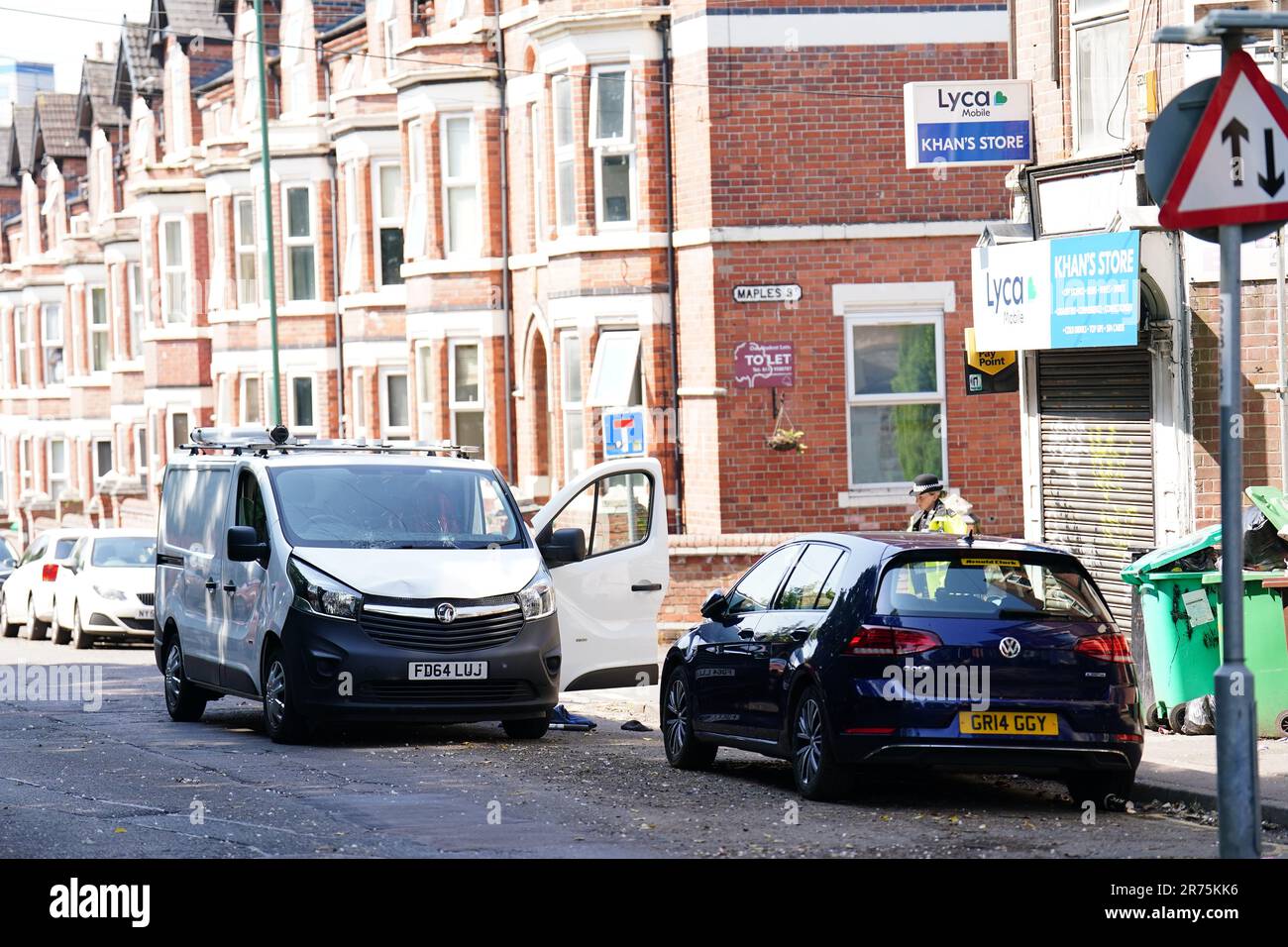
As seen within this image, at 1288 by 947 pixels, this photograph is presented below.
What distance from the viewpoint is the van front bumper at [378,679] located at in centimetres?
1408

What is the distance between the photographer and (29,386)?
62438 millimetres

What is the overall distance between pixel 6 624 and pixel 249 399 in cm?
1094

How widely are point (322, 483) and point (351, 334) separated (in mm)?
22463

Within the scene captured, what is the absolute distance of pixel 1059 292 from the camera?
1777 centimetres

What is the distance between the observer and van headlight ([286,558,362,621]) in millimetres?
14148

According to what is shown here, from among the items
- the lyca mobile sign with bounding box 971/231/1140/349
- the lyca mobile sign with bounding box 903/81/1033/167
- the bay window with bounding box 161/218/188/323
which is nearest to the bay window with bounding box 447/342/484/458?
the lyca mobile sign with bounding box 971/231/1140/349

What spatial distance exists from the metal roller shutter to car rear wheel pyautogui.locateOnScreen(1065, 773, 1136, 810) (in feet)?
18.0

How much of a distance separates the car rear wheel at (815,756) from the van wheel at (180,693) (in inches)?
255

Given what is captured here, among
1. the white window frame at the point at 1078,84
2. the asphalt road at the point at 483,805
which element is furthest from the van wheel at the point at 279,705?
the white window frame at the point at 1078,84

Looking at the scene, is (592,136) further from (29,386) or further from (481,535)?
(29,386)

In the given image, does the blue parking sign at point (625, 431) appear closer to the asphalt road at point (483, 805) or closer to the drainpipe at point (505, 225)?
the drainpipe at point (505, 225)

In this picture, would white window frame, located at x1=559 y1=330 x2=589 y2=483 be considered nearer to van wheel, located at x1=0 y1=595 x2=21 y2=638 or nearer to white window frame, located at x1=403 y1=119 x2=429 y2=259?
white window frame, located at x1=403 y1=119 x2=429 y2=259
